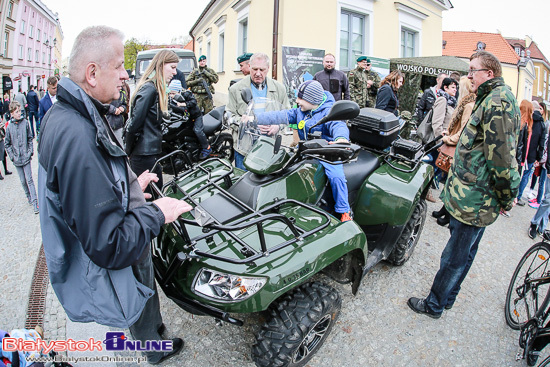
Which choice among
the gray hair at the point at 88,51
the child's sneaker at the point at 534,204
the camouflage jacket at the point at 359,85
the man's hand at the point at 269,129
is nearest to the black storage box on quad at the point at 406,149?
the man's hand at the point at 269,129

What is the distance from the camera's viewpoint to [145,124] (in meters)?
3.76

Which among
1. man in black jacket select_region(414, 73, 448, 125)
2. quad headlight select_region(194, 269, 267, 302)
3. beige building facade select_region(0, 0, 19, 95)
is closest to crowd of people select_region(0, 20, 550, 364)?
quad headlight select_region(194, 269, 267, 302)

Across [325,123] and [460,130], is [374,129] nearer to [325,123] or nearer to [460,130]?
[325,123]

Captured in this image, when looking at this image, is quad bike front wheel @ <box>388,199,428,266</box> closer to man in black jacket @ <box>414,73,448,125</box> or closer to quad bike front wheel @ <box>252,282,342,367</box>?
quad bike front wheel @ <box>252,282,342,367</box>

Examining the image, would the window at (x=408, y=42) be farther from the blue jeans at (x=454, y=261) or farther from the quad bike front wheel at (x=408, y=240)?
the blue jeans at (x=454, y=261)

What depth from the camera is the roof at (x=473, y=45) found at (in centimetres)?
3438

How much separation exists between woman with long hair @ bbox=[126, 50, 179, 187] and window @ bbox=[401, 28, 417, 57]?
12.2 meters

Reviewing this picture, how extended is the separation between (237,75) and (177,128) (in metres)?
7.95

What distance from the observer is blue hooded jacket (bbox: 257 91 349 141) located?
305 centimetres

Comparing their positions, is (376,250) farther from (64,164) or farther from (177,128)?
(177,128)

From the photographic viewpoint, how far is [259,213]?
7.13 feet

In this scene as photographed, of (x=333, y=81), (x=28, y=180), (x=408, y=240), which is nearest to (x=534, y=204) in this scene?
(x=333, y=81)

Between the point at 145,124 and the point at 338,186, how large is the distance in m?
2.12

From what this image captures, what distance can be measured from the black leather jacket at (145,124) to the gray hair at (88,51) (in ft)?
6.74
